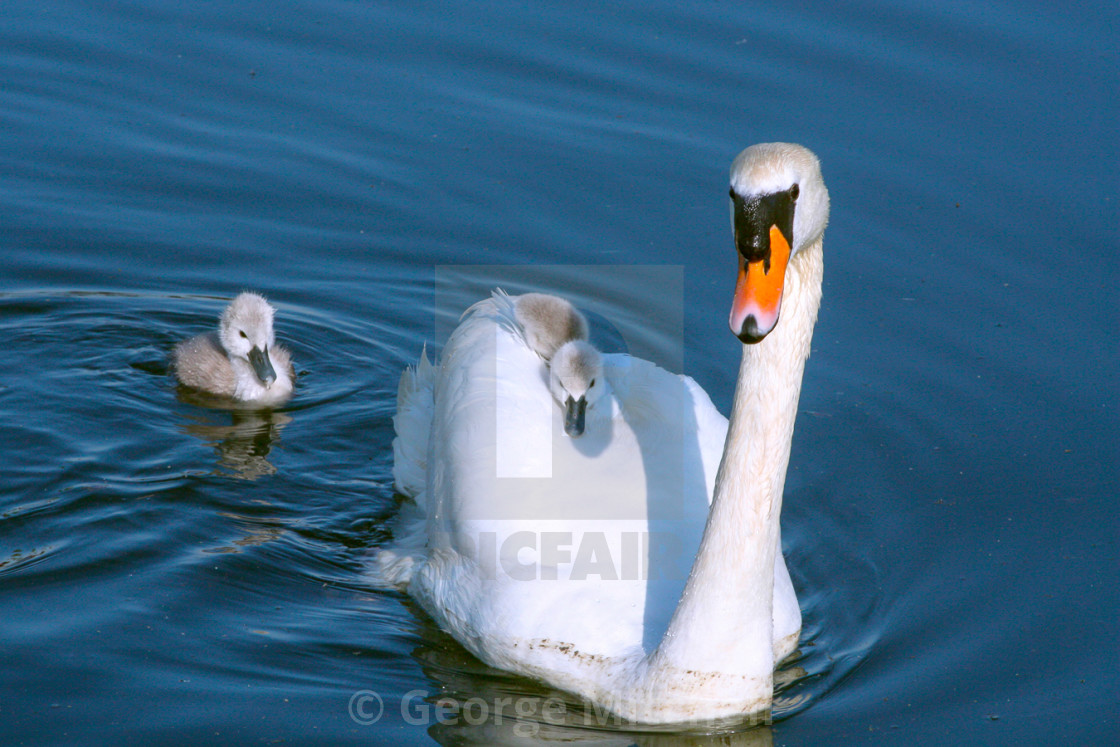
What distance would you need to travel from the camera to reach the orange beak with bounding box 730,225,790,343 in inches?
Result: 156

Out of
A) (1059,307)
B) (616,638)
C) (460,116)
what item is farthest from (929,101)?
(616,638)

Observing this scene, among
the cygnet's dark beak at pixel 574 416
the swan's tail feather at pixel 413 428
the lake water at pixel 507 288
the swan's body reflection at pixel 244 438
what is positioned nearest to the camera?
the lake water at pixel 507 288

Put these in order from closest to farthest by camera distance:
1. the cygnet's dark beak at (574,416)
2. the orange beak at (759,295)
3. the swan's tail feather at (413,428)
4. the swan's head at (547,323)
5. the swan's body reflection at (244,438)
Answer: the orange beak at (759,295), the cygnet's dark beak at (574,416), the swan's head at (547,323), the swan's tail feather at (413,428), the swan's body reflection at (244,438)

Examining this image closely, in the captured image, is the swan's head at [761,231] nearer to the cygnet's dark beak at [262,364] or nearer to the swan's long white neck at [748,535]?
the swan's long white neck at [748,535]

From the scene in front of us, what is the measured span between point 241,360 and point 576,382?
7.65 feet

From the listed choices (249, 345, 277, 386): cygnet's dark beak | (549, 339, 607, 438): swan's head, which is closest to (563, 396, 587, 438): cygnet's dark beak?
(549, 339, 607, 438): swan's head

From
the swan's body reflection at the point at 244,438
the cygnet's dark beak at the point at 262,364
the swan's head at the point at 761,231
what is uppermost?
the cygnet's dark beak at the point at 262,364

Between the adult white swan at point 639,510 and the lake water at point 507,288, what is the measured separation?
0.66 feet

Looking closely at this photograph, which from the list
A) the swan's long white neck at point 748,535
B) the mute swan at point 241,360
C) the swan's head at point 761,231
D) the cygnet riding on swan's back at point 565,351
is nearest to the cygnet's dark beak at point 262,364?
the mute swan at point 241,360

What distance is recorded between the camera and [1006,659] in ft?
17.8

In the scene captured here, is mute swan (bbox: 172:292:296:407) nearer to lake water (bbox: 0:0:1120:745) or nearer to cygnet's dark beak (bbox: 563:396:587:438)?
lake water (bbox: 0:0:1120:745)

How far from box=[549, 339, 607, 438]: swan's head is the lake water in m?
1.05

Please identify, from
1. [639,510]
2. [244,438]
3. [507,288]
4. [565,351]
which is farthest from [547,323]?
[507,288]

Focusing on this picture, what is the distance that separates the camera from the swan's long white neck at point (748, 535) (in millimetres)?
4527
